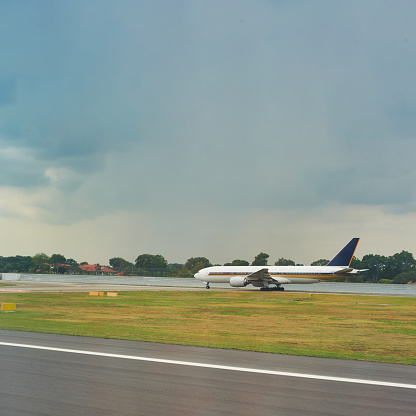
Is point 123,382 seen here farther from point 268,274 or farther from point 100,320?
point 268,274

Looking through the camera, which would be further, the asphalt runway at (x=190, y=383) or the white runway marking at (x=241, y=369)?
the white runway marking at (x=241, y=369)

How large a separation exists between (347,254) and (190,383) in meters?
64.9

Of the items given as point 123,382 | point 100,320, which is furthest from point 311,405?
point 100,320

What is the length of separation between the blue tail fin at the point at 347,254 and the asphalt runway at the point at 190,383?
5966cm

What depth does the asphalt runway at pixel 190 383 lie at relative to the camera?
8656 millimetres

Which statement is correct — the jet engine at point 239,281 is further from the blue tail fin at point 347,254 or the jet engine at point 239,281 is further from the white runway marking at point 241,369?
the white runway marking at point 241,369

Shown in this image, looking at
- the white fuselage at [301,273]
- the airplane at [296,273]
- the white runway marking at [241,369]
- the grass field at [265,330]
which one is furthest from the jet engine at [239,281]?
the white runway marking at [241,369]

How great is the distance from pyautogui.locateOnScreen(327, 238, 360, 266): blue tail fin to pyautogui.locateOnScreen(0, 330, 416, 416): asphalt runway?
59.7 metres

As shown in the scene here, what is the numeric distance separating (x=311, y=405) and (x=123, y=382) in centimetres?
426

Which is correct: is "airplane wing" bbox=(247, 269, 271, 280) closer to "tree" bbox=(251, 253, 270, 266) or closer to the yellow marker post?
the yellow marker post

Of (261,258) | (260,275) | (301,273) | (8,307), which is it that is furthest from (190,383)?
(261,258)

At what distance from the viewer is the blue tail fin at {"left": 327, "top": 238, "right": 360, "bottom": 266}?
71.3 m

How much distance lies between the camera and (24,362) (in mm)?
12836

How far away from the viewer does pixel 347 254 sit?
235ft
